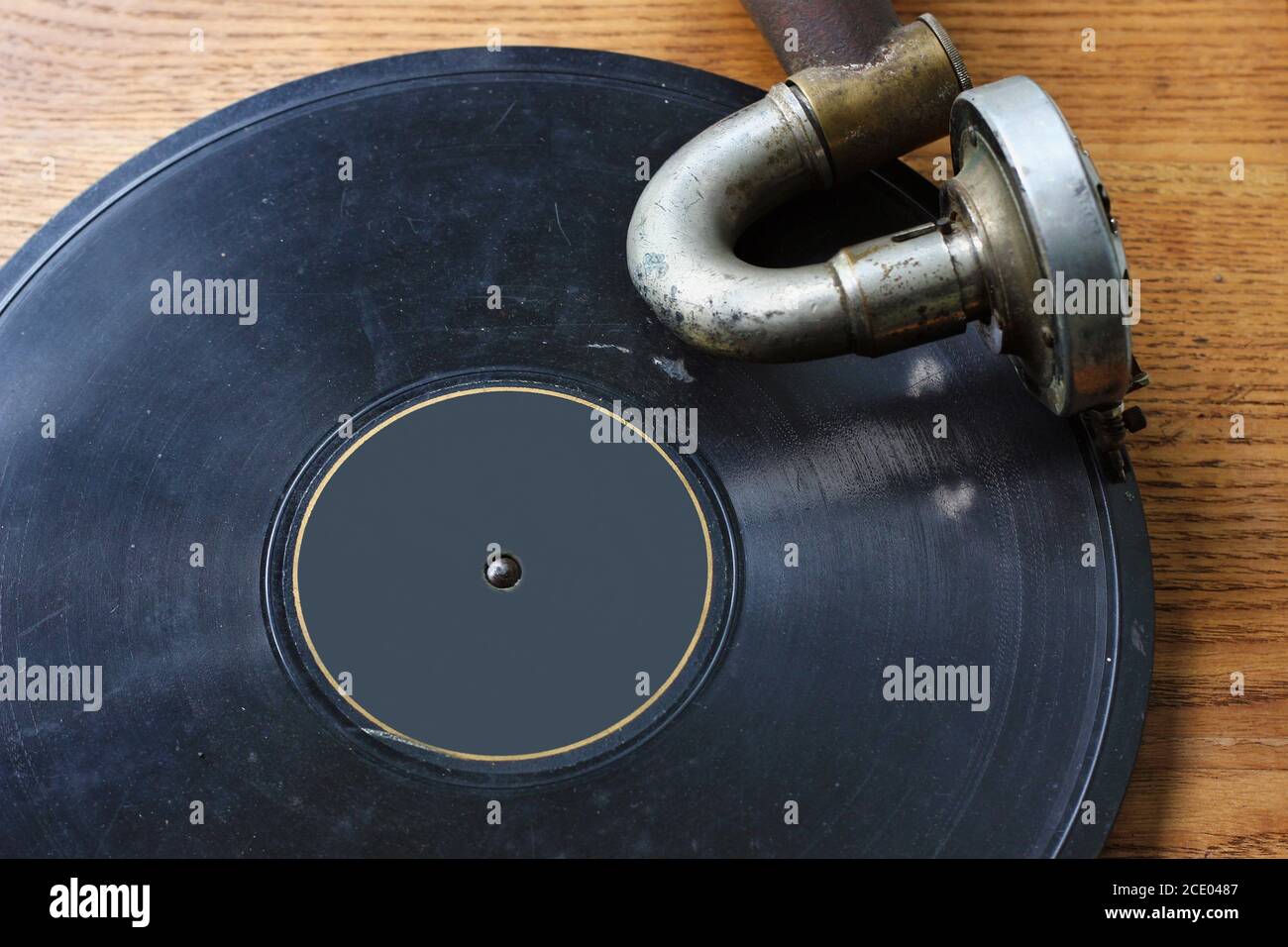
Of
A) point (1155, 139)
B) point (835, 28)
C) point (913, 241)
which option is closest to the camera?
point (913, 241)

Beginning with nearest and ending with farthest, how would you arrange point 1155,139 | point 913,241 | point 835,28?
point 913,241
point 835,28
point 1155,139

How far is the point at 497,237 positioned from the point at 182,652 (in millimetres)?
461

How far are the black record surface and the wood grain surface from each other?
0.15 meters

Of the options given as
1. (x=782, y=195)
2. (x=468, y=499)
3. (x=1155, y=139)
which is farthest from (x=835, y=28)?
(x=468, y=499)

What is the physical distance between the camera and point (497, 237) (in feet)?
3.98

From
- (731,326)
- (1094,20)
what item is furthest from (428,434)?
(1094,20)

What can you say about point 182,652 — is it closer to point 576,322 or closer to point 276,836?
point 276,836

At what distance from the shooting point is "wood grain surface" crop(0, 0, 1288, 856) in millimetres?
1245

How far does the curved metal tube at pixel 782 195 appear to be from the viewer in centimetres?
108

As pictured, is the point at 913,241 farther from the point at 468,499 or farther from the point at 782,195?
the point at 468,499

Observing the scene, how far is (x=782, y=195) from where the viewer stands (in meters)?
1.19

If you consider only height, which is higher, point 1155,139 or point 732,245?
point 1155,139

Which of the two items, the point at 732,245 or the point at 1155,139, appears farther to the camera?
the point at 1155,139

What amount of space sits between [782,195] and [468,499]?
397mm
